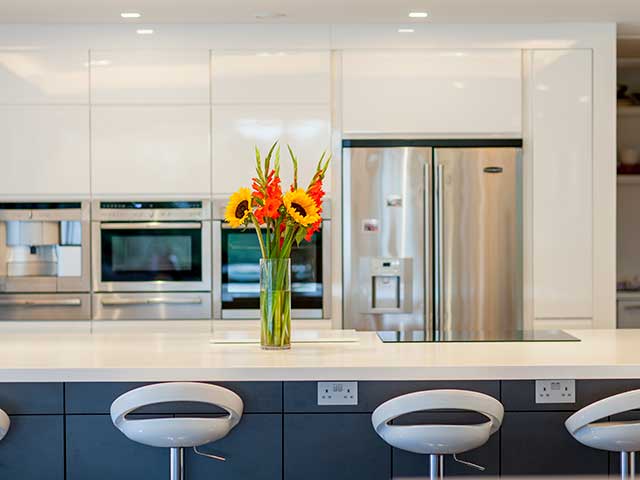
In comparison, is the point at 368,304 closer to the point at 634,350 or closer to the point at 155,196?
the point at 155,196

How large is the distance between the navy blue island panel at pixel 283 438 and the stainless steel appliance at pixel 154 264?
1.80 metres

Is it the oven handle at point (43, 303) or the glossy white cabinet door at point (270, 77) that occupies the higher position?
the glossy white cabinet door at point (270, 77)

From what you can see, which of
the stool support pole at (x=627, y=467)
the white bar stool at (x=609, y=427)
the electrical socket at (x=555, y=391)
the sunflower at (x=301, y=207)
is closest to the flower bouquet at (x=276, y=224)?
the sunflower at (x=301, y=207)

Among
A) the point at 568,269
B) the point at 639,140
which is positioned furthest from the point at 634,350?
the point at 639,140

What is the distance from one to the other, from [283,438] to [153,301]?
6.45 ft

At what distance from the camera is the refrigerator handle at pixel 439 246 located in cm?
461

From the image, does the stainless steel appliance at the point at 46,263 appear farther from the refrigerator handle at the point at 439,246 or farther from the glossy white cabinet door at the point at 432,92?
the refrigerator handle at the point at 439,246

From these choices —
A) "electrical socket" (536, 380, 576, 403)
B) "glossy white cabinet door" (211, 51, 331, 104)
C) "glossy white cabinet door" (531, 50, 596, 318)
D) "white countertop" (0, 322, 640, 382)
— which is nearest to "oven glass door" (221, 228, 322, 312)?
"glossy white cabinet door" (211, 51, 331, 104)

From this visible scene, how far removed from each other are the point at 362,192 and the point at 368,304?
0.61 metres

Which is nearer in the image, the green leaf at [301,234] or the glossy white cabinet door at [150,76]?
the green leaf at [301,234]

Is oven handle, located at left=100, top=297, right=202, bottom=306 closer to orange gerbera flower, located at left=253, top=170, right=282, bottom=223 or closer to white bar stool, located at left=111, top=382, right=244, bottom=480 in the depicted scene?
orange gerbera flower, located at left=253, top=170, right=282, bottom=223

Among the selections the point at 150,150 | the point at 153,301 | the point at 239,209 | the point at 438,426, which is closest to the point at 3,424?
the point at 239,209

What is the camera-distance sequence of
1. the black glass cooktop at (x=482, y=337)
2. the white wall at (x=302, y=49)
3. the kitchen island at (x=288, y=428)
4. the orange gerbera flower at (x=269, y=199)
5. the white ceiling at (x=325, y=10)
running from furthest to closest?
the white wall at (x=302, y=49)
the white ceiling at (x=325, y=10)
the black glass cooktop at (x=482, y=337)
the orange gerbera flower at (x=269, y=199)
the kitchen island at (x=288, y=428)

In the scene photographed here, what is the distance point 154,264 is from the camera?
4613 mm
